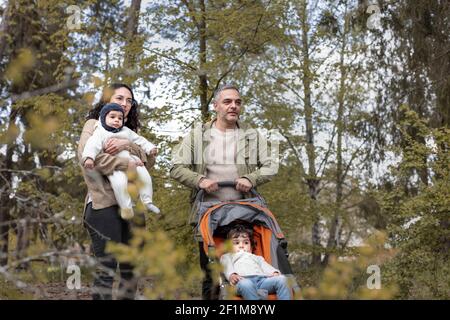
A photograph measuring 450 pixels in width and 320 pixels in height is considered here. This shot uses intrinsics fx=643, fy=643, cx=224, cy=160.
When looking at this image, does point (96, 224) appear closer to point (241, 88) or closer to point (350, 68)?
point (241, 88)

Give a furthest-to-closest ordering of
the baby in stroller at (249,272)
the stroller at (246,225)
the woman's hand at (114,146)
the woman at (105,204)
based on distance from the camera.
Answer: the stroller at (246,225) → the woman's hand at (114,146) → the woman at (105,204) → the baby in stroller at (249,272)

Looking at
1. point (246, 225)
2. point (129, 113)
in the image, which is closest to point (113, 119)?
point (129, 113)

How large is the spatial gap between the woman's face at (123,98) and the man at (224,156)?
27.5 inches

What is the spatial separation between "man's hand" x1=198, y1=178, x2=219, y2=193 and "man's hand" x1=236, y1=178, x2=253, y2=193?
0.15 m

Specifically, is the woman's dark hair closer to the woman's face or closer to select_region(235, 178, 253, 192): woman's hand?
the woman's face

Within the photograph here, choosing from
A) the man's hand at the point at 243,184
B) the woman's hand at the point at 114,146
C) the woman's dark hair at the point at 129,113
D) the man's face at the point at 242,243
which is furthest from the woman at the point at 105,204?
the man's hand at the point at 243,184

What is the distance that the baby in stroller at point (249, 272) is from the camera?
3711 millimetres

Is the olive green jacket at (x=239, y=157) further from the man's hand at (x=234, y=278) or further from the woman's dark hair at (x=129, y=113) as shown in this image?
the man's hand at (x=234, y=278)

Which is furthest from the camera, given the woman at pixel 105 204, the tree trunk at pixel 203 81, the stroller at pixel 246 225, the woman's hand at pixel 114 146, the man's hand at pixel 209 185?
the tree trunk at pixel 203 81

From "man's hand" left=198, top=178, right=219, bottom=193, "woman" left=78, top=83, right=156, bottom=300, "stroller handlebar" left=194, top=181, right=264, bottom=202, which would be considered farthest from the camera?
"stroller handlebar" left=194, top=181, right=264, bottom=202

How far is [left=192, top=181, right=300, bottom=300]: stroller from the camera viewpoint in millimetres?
4137

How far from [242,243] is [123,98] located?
122cm

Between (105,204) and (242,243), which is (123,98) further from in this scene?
(242,243)

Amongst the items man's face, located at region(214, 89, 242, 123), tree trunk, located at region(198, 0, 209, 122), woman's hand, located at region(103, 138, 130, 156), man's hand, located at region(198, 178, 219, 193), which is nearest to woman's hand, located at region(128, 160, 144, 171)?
woman's hand, located at region(103, 138, 130, 156)
